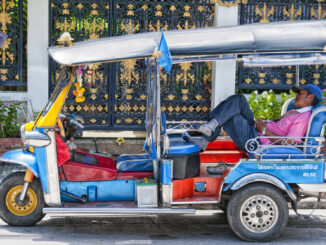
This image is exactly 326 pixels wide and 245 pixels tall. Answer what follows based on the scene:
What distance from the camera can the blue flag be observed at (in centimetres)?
525

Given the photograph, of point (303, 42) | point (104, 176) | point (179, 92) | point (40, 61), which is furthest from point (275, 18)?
point (104, 176)

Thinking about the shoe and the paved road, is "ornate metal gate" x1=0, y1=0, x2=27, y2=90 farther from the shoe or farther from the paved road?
the shoe

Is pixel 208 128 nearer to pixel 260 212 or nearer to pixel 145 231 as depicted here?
pixel 260 212

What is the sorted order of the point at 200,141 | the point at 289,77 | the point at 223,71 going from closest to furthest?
1. the point at 200,141
2. the point at 223,71
3. the point at 289,77

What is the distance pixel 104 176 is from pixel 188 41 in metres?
1.76

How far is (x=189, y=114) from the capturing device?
1038 centimetres

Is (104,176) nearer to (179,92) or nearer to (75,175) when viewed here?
(75,175)

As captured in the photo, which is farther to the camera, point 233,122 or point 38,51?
point 38,51

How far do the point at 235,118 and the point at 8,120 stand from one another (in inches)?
200

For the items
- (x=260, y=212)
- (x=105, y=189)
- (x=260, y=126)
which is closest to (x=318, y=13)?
(x=260, y=126)

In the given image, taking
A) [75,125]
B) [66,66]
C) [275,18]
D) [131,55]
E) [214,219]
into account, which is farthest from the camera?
[275,18]

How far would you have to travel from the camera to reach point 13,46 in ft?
33.4

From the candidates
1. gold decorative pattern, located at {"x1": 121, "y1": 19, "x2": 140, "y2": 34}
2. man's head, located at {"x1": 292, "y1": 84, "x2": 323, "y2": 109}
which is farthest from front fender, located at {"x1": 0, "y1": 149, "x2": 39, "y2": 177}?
gold decorative pattern, located at {"x1": 121, "y1": 19, "x2": 140, "y2": 34}

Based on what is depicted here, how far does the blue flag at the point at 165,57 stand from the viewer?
5.25 m
